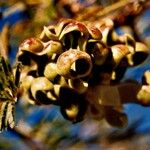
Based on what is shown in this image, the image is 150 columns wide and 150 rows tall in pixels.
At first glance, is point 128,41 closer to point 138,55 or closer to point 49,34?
point 138,55

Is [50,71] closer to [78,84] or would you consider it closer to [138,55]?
[78,84]

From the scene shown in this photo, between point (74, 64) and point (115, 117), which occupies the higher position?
point (74, 64)

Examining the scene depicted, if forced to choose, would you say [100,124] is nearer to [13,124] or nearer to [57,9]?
[57,9]

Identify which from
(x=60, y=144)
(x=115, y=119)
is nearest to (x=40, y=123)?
(x=60, y=144)

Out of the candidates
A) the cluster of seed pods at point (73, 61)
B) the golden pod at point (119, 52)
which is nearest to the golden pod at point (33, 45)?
the cluster of seed pods at point (73, 61)

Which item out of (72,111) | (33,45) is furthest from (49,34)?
(72,111)

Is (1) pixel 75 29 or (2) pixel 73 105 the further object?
(2) pixel 73 105

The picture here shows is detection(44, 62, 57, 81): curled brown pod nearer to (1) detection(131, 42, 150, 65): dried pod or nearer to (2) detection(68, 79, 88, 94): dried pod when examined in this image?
(2) detection(68, 79, 88, 94): dried pod

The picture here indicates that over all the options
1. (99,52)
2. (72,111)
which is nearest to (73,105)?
(72,111)
